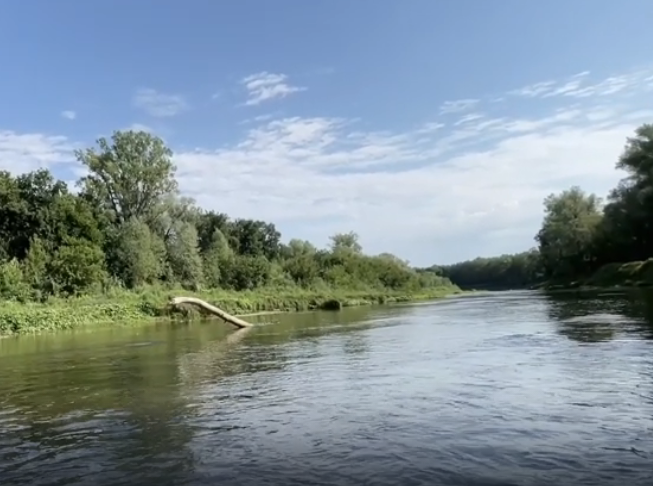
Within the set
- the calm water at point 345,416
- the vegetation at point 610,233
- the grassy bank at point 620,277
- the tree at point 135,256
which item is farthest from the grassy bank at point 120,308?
the vegetation at point 610,233

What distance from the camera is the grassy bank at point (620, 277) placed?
79625 mm

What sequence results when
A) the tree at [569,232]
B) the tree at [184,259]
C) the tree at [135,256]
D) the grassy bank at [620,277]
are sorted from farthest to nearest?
the tree at [569,232] → the grassy bank at [620,277] → the tree at [184,259] → the tree at [135,256]

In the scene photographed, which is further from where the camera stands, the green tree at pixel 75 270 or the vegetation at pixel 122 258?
the green tree at pixel 75 270

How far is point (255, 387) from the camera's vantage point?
15070 millimetres

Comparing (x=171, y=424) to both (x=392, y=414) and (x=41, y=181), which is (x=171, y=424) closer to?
(x=392, y=414)

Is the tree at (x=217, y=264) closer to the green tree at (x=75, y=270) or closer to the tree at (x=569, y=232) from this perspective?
the green tree at (x=75, y=270)

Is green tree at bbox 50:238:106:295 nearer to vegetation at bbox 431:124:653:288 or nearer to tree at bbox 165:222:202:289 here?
tree at bbox 165:222:202:289

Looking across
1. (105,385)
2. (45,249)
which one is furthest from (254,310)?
(105,385)

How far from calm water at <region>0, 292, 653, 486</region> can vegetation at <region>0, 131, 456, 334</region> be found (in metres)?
25.6

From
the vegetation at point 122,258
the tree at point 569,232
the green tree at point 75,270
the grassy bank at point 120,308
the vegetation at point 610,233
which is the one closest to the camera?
the grassy bank at point 120,308

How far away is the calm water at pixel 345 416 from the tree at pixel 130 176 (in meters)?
58.7

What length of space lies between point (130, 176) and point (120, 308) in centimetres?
3438

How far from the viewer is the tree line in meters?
55.5

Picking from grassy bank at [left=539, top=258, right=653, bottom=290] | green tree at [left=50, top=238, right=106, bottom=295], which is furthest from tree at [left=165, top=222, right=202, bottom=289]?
grassy bank at [left=539, top=258, right=653, bottom=290]
